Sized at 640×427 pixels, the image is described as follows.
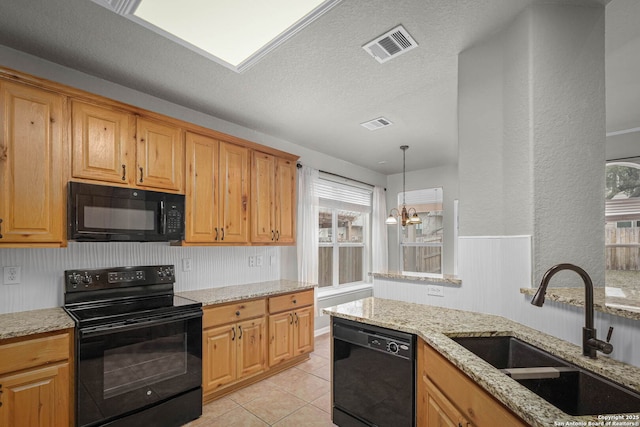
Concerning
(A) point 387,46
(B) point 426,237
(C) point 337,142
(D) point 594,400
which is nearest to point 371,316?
Result: (D) point 594,400

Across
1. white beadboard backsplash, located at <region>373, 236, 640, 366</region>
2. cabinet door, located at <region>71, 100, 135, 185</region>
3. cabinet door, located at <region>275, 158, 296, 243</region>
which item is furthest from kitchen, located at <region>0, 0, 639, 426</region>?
cabinet door, located at <region>275, 158, 296, 243</region>

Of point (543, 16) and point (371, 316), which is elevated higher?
point (543, 16)

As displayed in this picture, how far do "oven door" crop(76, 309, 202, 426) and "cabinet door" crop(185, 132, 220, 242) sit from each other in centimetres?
73

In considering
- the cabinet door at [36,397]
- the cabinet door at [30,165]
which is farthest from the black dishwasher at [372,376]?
the cabinet door at [30,165]

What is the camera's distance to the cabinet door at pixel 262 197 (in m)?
3.31

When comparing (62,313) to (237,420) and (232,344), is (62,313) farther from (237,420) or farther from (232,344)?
(237,420)

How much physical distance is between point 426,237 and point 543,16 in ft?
14.1

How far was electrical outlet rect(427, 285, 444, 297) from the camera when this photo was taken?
87.2 inches

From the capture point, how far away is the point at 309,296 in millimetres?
3561

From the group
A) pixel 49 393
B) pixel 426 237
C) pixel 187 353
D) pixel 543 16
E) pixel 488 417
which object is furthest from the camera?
pixel 426 237

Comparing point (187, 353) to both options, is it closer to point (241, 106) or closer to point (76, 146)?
point (76, 146)

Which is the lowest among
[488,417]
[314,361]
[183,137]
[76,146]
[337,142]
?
[314,361]

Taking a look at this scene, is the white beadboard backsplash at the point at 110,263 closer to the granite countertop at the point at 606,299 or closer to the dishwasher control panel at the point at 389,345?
the dishwasher control panel at the point at 389,345

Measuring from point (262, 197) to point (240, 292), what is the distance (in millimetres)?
1011
